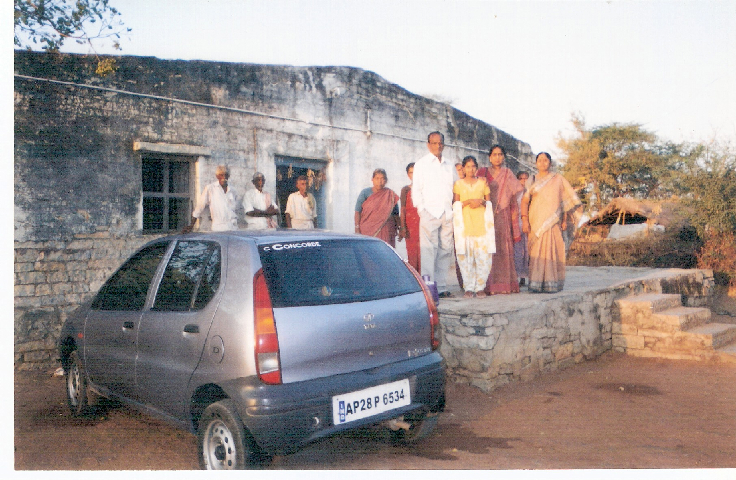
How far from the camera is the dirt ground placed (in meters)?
3.40

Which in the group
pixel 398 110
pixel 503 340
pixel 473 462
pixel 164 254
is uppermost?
pixel 398 110

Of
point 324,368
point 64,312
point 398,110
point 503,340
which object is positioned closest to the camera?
point 324,368

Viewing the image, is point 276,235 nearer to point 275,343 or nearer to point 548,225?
point 275,343

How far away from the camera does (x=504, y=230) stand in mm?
6293

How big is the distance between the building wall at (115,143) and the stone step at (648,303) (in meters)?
4.41

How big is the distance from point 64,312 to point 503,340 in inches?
181

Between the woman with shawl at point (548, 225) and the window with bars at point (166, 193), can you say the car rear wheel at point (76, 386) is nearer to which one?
the window with bars at point (166, 193)

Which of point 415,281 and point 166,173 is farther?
point 166,173

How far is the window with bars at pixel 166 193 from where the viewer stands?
6707mm

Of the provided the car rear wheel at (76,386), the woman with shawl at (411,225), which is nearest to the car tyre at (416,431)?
the car rear wheel at (76,386)

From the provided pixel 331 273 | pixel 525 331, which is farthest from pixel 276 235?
pixel 525 331

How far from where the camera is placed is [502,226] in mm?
6293

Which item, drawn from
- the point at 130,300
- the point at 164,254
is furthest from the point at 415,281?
the point at 130,300
